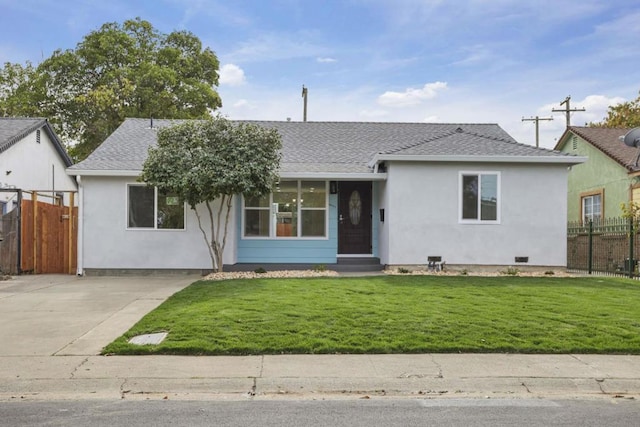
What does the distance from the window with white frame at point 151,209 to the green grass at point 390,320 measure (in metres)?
→ 4.07

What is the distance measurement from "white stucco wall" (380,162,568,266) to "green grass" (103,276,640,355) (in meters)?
3.39

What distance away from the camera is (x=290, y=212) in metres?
16.3

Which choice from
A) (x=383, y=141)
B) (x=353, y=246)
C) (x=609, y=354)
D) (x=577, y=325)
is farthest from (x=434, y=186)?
(x=609, y=354)

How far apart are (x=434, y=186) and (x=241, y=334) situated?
30.3ft

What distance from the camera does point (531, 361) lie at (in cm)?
662

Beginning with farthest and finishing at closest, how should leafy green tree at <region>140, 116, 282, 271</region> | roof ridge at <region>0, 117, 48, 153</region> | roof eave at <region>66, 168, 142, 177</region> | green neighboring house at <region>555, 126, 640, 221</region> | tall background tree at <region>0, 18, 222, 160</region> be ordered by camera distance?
tall background tree at <region>0, 18, 222, 160</region> < green neighboring house at <region>555, 126, 640, 221</region> < roof ridge at <region>0, 117, 48, 153</region> < roof eave at <region>66, 168, 142, 177</region> < leafy green tree at <region>140, 116, 282, 271</region>

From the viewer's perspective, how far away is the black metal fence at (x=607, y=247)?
51.7 feet

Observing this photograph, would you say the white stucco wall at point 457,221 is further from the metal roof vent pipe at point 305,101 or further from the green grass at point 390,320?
the metal roof vent pipe at point 305,101

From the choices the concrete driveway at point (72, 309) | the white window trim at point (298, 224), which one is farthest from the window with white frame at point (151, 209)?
the white window trim at point (298, 224)

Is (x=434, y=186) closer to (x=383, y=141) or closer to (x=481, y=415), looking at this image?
(x=383, y=141)

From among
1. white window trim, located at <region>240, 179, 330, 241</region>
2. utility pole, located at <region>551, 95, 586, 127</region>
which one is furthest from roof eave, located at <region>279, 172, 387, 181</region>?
utility pole, located at <region>551, 95, 586, 127</region>

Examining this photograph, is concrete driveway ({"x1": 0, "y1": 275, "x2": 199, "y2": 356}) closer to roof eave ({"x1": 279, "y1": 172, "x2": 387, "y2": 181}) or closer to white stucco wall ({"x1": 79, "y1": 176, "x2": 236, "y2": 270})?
white stucco wall ({"x1": 79, "y1": 176, "x2": 236, "y2": 270})

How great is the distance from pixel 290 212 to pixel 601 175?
43.1 feet

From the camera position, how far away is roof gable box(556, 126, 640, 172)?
2038cm
